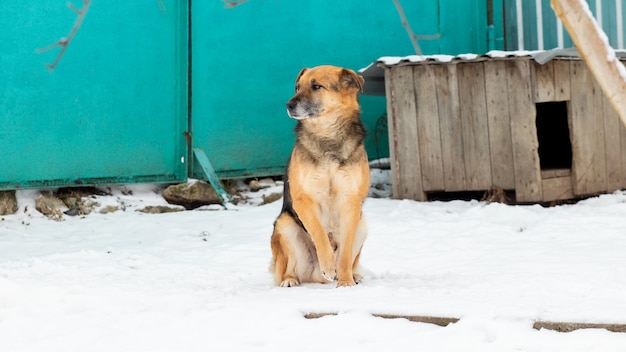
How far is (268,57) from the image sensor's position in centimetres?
873

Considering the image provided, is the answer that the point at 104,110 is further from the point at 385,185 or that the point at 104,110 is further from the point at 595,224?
the point at 595,224

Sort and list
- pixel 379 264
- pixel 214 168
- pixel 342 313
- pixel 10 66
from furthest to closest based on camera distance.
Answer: pixel 214 168 → pixel 10 66 → pixel 379 264 → pixel 342 313

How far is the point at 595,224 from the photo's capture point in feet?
21.5

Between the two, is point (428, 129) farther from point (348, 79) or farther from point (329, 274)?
point (329, 274)

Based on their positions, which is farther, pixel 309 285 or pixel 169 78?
pixel 169 78

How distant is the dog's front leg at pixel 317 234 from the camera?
14.4ft

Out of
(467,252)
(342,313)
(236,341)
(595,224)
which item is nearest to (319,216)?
(342,313)

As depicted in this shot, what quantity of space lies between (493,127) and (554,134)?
187 centimetres

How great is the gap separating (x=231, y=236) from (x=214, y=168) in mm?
1764

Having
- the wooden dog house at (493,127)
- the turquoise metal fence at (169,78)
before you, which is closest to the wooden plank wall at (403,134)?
the wooden dog house at (493,127)

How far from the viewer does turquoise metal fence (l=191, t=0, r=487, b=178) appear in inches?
333

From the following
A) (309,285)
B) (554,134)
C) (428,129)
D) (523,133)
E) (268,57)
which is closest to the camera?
(309,285)

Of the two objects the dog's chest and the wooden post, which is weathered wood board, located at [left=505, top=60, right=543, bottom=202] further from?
the wooden post

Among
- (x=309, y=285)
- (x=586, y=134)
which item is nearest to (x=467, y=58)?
(x=586, y=134)
